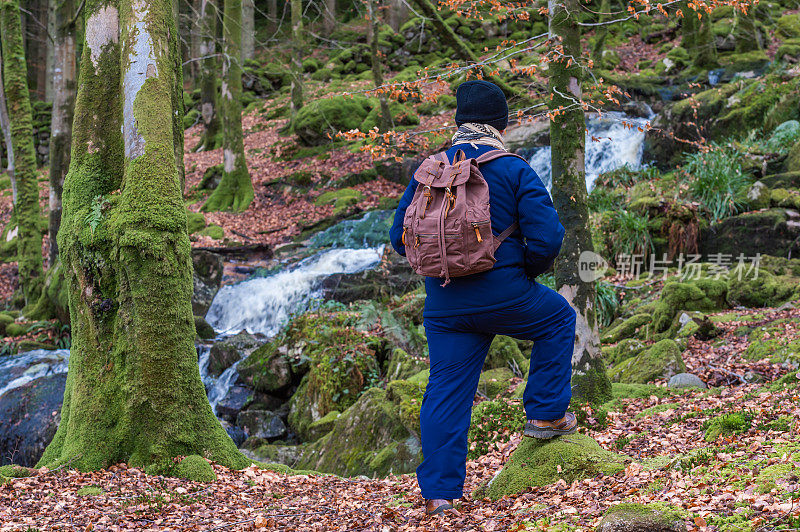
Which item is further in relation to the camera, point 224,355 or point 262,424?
point 224,355

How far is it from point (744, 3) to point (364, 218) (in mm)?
10898

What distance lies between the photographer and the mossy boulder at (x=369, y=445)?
5.79 meters

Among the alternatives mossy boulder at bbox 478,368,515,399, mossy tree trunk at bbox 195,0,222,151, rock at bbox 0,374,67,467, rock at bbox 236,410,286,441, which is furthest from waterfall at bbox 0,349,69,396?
mossy tree trunk at bbox 195,0,222,151

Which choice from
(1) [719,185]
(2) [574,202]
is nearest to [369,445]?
(2) [574,202]

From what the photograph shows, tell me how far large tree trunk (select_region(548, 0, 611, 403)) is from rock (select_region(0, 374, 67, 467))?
6.66m

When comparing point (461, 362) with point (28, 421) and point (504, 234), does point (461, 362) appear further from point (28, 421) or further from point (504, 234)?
point (28, 421)

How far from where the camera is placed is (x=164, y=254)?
5.15m

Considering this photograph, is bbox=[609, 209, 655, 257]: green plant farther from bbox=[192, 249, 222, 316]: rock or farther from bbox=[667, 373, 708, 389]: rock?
bbox=[192, 249, 222, 316]: rock

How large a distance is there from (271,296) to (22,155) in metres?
6.20

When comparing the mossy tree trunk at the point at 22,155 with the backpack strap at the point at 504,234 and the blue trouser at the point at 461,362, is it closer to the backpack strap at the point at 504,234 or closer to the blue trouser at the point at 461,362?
the blue trouser at the point at 461,362

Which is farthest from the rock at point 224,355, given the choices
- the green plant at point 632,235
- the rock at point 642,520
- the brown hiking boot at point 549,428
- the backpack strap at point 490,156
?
the rock at point 642,520

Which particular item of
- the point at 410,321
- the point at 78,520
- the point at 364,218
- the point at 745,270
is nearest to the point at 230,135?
the point at 364,218

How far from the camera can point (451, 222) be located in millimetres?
3385

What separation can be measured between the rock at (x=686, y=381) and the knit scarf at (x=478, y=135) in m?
3.60
